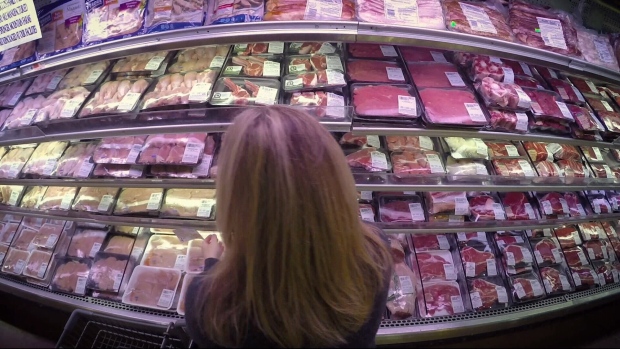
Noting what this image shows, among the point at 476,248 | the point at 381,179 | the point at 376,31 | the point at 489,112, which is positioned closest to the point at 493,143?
the point at 489,112

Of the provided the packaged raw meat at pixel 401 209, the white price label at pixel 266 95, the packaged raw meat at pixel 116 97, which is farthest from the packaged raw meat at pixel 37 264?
the packaged raw meat at pixel 401 209

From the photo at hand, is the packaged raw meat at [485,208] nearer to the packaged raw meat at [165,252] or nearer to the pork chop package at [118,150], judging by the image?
the packaged raw meat at [165,252]

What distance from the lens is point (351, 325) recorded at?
3.59ft

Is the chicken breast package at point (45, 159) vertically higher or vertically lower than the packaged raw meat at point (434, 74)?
lower

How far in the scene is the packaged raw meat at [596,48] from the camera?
84.9 inches

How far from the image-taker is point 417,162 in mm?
2113

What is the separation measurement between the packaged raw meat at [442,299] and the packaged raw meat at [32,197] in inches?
114

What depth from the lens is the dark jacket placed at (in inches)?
40.2

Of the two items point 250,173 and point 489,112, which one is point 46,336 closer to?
point 250,173

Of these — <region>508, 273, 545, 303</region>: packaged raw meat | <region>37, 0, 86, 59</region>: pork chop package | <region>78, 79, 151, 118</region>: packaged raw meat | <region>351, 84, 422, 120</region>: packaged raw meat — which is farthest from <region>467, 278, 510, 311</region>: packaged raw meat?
<region>37, 0, 86, 59</region>: pork chop package

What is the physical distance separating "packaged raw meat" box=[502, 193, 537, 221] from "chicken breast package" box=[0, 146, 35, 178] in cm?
356

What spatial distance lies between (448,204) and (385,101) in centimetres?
80

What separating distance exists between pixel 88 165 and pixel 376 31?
1983 mm

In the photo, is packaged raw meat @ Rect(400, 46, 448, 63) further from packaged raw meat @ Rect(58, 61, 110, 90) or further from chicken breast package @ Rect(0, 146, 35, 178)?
chicken breast package @ Rect(0, 146, 35, 178)
